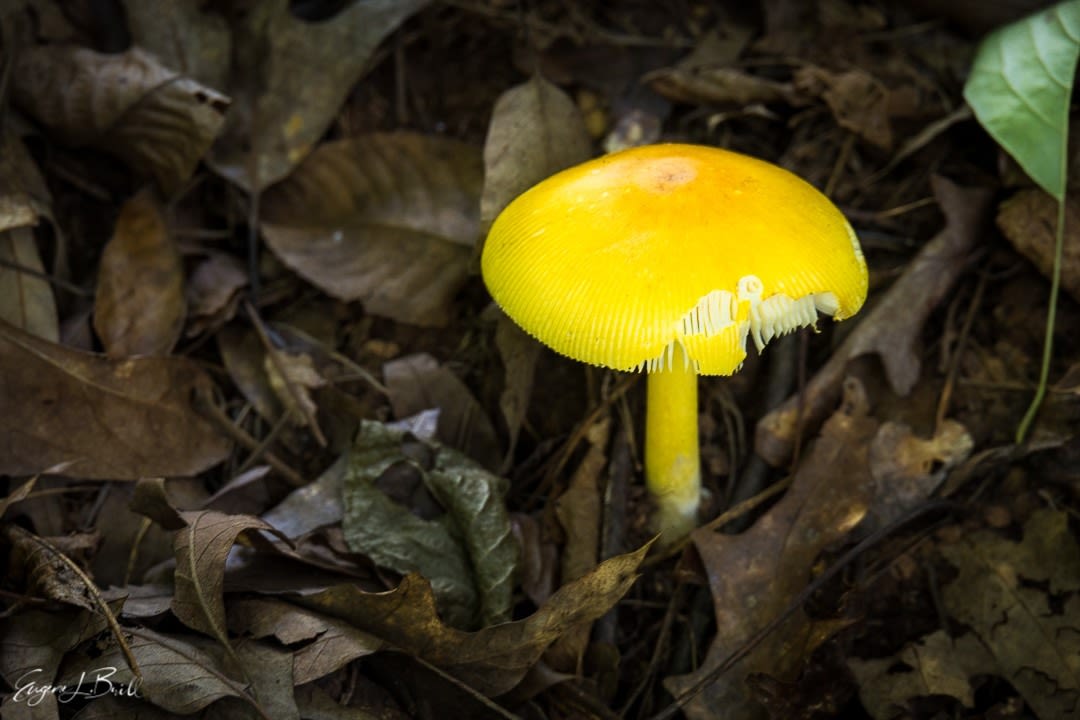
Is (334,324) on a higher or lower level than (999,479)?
higher

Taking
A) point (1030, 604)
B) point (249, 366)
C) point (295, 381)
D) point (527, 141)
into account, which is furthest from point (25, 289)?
point (1030, 604)

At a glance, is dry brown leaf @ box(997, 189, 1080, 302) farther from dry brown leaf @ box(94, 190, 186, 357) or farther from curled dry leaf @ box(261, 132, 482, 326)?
dry brown leaf @ box(94, 190, 186, 357)

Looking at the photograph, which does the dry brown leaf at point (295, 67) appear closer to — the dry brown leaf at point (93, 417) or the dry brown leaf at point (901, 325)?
the dry brown leaf at point (93, 417)

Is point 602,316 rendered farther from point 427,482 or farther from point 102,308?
point 102,308

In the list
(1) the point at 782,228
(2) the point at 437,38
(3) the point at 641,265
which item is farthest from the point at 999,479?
(2) the point at 437,38

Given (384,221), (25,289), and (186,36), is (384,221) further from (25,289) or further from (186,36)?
(25,289)

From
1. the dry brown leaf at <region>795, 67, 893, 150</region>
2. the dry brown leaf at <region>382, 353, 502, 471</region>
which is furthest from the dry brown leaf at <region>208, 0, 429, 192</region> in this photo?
the dry brown leaf at <region>795, 67, 893, 150</region>
